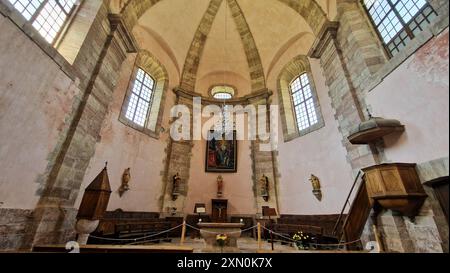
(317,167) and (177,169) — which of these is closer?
(317,167)

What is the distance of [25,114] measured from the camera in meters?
4.01

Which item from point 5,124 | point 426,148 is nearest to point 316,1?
point 426,148

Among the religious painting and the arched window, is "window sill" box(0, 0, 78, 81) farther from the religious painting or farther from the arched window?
the arched window

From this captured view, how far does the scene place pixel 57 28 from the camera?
542 centimetres

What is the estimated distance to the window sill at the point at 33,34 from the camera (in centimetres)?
364

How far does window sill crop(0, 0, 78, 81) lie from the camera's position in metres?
3.64

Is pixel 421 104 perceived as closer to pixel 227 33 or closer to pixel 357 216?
pixel 357 216

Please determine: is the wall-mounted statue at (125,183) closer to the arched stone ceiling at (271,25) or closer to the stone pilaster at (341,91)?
the stone pilaster at (341,91)

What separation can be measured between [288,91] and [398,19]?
511 centimetres

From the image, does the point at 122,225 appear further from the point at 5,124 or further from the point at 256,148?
the point at 256,148

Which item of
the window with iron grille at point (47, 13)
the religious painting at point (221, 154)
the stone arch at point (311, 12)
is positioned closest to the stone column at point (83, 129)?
the window with iron grille at point (47, 13)

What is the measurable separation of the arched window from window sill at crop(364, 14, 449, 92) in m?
3.35

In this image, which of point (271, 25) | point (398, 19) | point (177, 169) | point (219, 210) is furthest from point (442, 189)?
point (271, 25)

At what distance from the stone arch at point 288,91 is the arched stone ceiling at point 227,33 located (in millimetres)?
716
